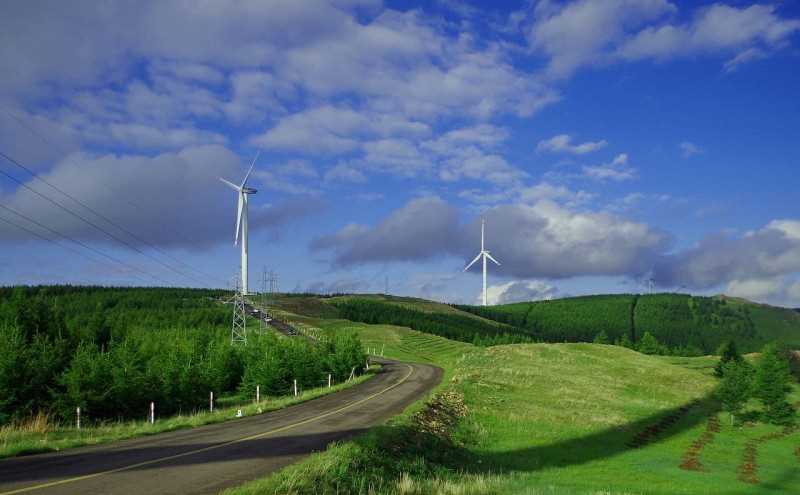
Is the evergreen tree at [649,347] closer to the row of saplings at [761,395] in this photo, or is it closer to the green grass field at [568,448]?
the green grass field at [568,448]

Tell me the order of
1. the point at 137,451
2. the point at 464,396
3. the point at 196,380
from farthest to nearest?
the point at 196,380, the point at 464,396, the point at 137,451

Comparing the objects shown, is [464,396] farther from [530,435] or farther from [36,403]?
[36,403]

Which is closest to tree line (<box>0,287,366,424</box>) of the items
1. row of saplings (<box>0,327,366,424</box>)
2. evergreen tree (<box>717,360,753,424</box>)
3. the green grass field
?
row of saplings (<box>0,327,366,424</box>)

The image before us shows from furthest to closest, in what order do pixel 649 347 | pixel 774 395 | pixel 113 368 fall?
pixel 649 347, pixel 774 395, pixel 113 368

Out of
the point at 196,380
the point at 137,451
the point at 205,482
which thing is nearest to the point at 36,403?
the point at 196,380

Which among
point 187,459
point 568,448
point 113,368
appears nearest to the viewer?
point 187,459

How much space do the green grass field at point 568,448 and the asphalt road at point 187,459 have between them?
2.02 metres

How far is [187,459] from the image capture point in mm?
17766

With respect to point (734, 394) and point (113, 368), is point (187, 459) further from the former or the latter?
point (734, 394)

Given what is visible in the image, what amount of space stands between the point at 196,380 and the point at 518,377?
33.3 metres

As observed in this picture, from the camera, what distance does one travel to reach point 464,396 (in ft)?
140

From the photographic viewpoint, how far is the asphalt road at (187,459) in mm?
13875

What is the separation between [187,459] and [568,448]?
21.5 meters

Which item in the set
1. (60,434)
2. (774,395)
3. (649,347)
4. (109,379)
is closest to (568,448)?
(60,434)
